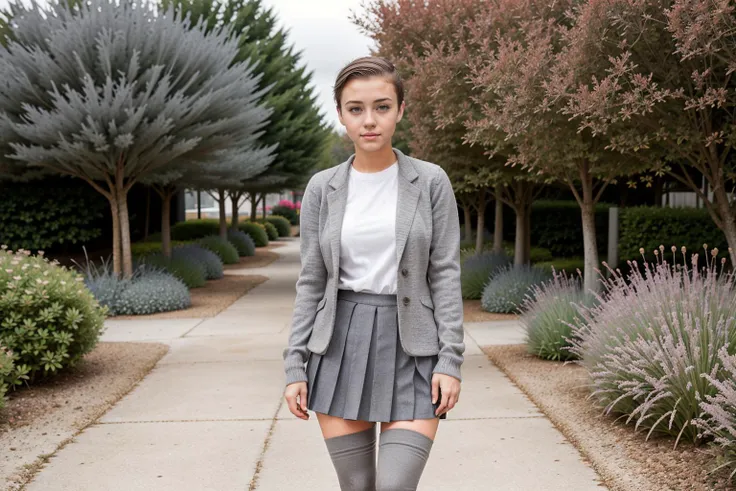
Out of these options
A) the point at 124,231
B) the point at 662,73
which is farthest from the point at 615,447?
the point at 124,231

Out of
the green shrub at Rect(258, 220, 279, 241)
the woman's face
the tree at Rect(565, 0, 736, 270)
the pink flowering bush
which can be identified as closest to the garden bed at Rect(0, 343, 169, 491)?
the woman's face

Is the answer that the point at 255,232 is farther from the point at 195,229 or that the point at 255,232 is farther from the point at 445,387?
the point at 445,387

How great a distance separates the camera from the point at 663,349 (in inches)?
216

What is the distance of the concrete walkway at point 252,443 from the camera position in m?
4.80

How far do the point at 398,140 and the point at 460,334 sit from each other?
14.8 meters

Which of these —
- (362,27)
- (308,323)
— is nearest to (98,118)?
(362,27)

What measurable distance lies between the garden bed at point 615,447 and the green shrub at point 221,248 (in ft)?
53.6

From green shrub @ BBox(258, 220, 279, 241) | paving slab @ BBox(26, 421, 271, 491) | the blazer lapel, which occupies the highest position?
the blazer lapel

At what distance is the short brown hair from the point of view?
2.81 m

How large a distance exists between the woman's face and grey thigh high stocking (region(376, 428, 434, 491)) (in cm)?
98

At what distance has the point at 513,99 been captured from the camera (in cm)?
778

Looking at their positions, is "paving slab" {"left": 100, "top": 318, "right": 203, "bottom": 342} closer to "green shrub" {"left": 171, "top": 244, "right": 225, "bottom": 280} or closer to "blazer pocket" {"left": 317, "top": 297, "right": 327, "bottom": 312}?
"green shrub" {"left": 171, "top": 244, "right": 225, "bottom": 280}

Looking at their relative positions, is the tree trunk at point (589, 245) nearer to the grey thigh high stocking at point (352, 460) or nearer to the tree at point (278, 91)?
the grey thigh high stocking at point (352, 460)

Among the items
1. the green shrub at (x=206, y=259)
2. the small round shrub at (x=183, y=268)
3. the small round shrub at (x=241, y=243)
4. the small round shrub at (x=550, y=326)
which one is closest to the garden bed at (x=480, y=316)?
the small round shrub at (x=550, y=326)
